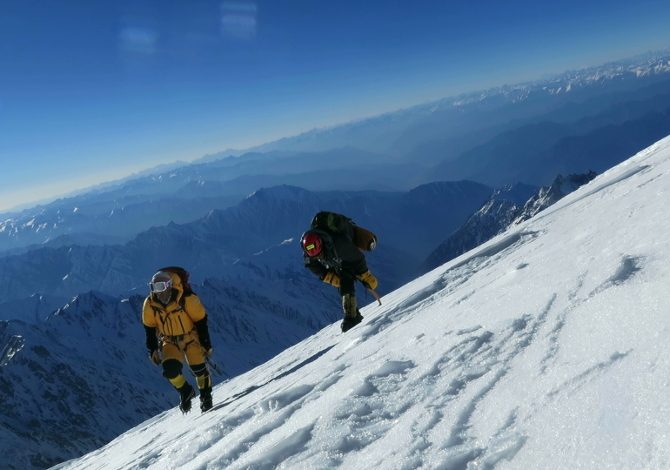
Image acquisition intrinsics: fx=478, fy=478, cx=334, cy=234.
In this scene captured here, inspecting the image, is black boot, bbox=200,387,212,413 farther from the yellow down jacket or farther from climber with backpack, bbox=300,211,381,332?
climber with backpack, bbox=300,211,381,332

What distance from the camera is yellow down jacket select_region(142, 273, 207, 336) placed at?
9.73m

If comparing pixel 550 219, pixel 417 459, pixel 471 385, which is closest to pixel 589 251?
pixel 471 385

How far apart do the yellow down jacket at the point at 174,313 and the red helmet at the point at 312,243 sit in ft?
8.45

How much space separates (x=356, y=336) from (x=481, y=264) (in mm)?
3482

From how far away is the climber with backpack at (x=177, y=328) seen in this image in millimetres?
9648

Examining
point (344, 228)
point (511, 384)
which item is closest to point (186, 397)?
point (344, 228)

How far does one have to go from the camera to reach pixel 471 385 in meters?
4.23

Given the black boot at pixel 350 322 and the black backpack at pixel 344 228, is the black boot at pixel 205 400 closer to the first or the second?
the black boot at pixel 350 322

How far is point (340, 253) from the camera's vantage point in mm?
10930

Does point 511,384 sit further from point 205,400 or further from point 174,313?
point 205,400

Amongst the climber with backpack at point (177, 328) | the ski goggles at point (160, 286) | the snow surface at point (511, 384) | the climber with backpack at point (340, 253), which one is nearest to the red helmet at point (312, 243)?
the climber with backpack at point (340, 253)

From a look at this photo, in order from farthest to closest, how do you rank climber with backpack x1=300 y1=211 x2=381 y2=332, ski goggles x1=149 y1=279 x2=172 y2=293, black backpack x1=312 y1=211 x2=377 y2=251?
1. black backpack x1=312 y1=211 x2=377 y2=251
2. climber with backpack x1=300 y1=211 x2=381 y2=332
3. ski goggles x1=149 y1=279 x2=172 y2=293

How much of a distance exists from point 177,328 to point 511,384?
25.0 feet

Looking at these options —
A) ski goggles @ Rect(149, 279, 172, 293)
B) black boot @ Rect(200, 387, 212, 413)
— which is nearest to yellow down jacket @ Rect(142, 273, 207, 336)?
ski goggles @ Rect(149, 279, 172, 293)
